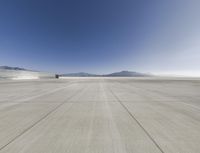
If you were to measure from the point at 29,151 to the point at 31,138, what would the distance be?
1.56ft

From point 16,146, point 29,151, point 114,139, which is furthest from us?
point 114,139

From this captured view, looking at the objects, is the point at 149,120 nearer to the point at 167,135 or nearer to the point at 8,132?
the point at 167,135

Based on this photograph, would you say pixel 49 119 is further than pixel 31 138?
Yes

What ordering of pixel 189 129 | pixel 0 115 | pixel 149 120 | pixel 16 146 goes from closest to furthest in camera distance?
pixel 16 146 → pixel 189 129 → pixel 149 120 → pixel 0 115

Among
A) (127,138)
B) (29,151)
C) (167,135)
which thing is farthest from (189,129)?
(29,151)

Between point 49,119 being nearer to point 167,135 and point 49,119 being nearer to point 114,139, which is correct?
point 114,139

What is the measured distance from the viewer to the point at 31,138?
2744 mm

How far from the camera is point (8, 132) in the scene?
302 centimetres

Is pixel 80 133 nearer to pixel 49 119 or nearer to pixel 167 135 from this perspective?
pixel 49 119

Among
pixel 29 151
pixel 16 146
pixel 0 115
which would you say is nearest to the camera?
pixel 29 151

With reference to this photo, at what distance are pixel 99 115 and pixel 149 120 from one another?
1.50m

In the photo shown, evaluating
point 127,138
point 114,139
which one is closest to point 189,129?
point 127,138

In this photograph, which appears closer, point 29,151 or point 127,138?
point 29,151

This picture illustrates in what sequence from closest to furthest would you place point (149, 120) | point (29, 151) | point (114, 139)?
point (29, 151) < point (114, 139) < point (149, 120)
